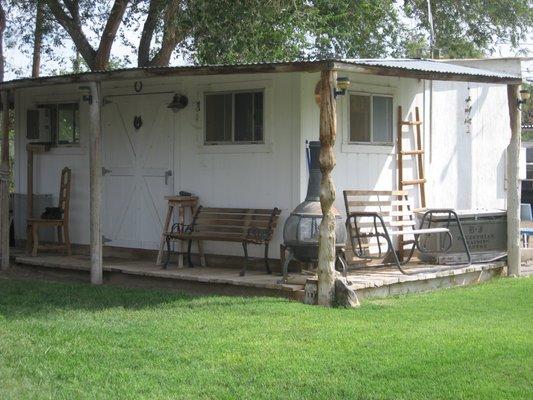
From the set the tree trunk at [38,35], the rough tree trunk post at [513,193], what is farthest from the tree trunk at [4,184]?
the rough tree trunk post at [513,193]

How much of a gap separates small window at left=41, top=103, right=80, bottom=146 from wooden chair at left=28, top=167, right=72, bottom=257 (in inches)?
21.1

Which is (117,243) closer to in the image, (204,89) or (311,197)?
(204,89)

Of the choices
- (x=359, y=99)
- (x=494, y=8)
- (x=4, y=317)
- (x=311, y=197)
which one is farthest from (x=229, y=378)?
(x=494, y=8)

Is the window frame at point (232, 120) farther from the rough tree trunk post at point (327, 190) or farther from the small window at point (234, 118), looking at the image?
the rough tree trunk post at point (327, 190)

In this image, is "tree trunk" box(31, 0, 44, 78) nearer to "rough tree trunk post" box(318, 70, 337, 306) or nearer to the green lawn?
"rough tree trunk post" box(318, 70, 337, 306)

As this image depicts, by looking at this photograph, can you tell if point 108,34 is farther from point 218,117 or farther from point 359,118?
point 359,118

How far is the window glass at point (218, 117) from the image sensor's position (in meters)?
11.9

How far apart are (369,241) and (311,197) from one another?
1.64 meters

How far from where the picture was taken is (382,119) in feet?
40.1

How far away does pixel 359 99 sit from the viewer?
11906 mm

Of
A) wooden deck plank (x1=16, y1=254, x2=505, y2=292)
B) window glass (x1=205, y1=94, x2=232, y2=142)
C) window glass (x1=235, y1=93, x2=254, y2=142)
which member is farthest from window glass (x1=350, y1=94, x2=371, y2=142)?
wooden deck plank (x1=16, y1=254, x2=505, y2=292)

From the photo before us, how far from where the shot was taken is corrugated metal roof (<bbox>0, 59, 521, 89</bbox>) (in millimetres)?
9841

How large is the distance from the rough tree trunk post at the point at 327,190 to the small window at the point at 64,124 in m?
5.18

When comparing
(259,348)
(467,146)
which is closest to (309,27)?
(467,146)
